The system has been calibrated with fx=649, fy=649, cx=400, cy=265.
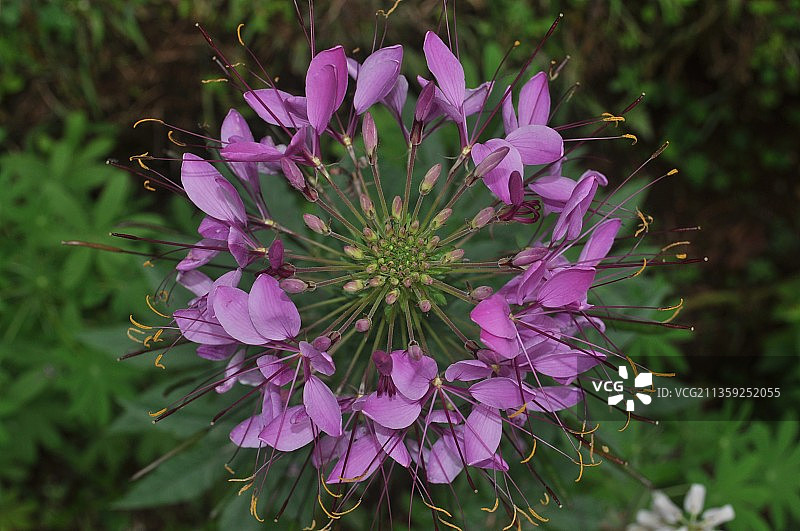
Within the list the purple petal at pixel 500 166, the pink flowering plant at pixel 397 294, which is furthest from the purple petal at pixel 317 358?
the purple petal at pixel 500 166

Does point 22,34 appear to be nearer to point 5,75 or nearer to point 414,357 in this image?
point 5,75

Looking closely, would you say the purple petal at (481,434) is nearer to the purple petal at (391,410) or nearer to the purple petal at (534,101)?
the purple petal at (391,410)

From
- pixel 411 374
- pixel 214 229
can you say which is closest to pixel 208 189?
pixel 214 229

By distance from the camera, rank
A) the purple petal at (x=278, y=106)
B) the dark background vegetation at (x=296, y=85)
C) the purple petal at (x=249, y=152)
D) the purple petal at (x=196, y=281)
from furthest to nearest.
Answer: the dark background vegetation at (x=296, y=85)
the purple petal at (x=196, y=281)
the purple petal at (x=278, y=106)
the purple petal at (x=249, y=152)

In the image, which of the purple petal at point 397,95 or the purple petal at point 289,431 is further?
the purple petal at point 397,95

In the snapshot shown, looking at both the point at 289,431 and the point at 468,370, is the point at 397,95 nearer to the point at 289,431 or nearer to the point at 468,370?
the point at 468,370

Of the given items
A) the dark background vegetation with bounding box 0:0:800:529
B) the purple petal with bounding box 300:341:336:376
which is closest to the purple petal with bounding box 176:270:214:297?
the purple petal with bounding box 300:341:336:376
